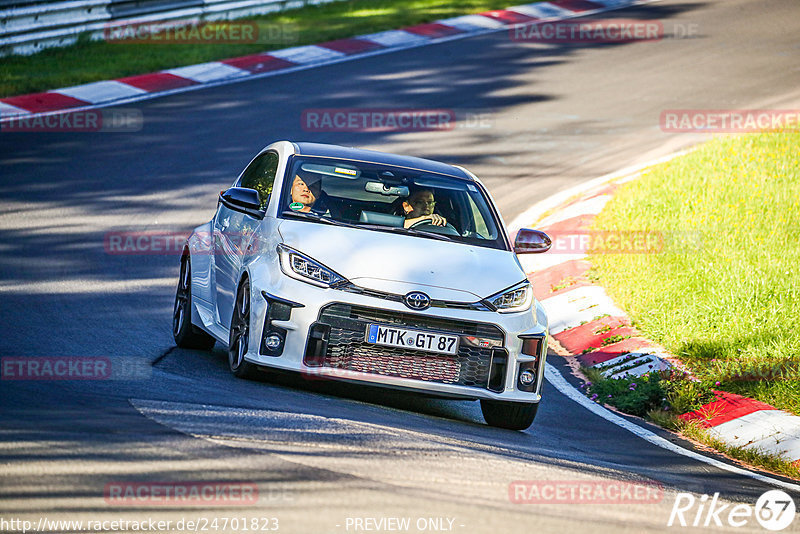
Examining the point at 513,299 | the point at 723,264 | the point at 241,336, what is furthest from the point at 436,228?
the point at 723,264

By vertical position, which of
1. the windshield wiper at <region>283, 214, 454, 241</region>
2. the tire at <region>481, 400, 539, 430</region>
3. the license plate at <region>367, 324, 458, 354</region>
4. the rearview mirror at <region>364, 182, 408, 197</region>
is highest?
the rearview mirror at <region>364, 182, 408, 197</region>

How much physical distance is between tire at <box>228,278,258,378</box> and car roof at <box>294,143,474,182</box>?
4.77ft

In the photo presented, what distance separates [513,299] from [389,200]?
1.49 metres

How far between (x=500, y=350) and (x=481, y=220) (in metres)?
1.65

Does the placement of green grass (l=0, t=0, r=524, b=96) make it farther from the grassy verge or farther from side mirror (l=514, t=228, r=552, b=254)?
the grassy verge

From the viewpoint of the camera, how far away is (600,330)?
10828 mm

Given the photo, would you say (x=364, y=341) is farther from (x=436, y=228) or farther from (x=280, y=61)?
(x=280, y=61)

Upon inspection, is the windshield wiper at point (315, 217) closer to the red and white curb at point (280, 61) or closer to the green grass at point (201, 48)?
the red and white curb at point (280, 61)

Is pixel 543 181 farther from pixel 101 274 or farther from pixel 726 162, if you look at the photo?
pixel 101 274

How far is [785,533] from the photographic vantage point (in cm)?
564

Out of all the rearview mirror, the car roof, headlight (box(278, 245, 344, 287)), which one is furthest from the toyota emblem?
the car roof

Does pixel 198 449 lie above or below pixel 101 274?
above

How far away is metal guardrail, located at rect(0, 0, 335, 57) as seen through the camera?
19453 mm

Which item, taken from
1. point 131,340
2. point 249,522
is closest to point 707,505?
point 249,522
